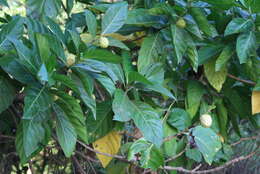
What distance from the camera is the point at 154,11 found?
1159 millimetres

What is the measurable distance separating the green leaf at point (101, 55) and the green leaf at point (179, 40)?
0.89 ft

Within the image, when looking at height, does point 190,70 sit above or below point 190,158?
above

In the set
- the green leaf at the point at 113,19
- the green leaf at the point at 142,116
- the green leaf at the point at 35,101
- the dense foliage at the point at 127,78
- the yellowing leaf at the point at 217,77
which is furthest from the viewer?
the yellowing leaf at the point at 217,77

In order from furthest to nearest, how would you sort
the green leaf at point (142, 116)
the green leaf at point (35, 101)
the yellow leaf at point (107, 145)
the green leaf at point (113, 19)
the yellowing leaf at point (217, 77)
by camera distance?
the yellowing leaf at point (217, 77), the yellow leaf at point (107, 145), the green leaf at point (113, 19), the green leaf at point (142, 116), the green leaf at point (35, 101)

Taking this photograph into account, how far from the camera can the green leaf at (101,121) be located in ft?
3.76

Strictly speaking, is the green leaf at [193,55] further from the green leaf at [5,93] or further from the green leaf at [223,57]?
the green leaf at [5,93]

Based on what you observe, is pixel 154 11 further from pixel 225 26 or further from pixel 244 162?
pixel 244 162

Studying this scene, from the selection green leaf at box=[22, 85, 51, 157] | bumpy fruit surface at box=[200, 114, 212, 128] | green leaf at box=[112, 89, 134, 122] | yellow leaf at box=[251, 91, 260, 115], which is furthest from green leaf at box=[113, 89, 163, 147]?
yellow leaf at box=[251, 91, 260, 115]

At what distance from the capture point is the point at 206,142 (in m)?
1.17

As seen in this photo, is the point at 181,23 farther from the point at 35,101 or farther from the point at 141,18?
the point at 35,101

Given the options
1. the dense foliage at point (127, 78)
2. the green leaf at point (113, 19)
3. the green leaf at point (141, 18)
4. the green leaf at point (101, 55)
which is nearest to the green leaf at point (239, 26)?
the dense foliage at point (127, 78)

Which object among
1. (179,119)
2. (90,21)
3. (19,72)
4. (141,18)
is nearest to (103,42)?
(90,21)

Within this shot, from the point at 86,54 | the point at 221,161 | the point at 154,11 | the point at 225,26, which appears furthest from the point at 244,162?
the point at 86,54

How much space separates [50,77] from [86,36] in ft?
1.15
